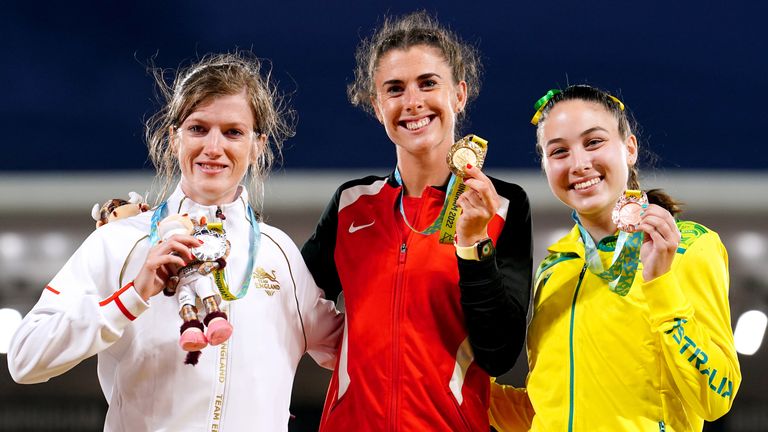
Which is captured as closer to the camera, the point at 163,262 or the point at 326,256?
the point at 163,262

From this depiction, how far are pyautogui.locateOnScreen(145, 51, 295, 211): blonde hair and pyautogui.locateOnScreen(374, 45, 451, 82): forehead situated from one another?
416 mm

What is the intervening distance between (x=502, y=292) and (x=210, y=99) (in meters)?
1.08

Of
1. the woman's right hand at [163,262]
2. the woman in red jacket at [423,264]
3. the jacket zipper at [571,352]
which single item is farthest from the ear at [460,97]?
the woman's right hand at [163,262]

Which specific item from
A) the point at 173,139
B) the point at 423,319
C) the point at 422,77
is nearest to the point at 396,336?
the point at 423,319

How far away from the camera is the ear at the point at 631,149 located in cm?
282

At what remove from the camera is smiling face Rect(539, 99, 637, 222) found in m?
2.68

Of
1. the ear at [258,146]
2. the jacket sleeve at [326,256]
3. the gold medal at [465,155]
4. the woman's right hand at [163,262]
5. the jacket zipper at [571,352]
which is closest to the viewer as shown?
the woman's right hand at [163,262]

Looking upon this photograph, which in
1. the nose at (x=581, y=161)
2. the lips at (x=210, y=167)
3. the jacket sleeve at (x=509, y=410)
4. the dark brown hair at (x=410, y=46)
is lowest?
the jacket sleeve at (x=509, y=410)

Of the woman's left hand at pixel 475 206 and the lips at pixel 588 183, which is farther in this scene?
the lips at pixel 588 183

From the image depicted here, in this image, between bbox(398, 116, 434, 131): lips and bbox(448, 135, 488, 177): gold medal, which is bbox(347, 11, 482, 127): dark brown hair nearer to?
bbox(398, 116, 434, 131): lips

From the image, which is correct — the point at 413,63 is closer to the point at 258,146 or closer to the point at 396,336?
the point at 258,146

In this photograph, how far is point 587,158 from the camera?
8.81ft

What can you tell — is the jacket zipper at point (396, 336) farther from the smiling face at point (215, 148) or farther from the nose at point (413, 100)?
the smiling face at point (215, 148)

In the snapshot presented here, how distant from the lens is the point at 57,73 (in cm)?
1226
